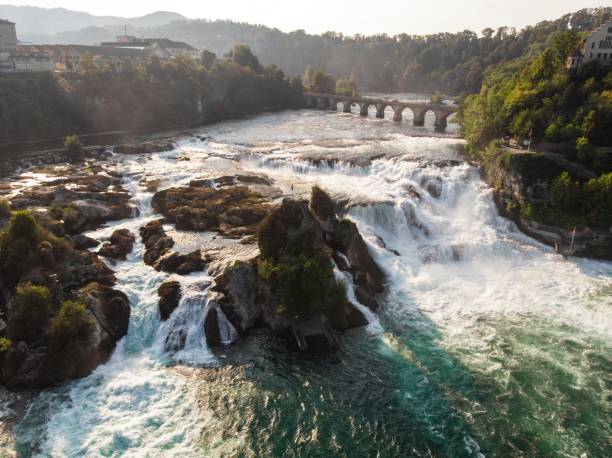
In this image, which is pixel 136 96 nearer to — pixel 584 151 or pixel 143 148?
pixel 143 148

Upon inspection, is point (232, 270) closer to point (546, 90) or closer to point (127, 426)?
point (127, 426)

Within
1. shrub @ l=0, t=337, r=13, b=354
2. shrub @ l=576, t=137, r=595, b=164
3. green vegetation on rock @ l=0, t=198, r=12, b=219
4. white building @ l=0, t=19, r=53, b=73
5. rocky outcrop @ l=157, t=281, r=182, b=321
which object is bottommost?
shrub @ l=0, t=337, r=13, b=354

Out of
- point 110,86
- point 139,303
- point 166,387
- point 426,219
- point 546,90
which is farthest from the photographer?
point 110,86

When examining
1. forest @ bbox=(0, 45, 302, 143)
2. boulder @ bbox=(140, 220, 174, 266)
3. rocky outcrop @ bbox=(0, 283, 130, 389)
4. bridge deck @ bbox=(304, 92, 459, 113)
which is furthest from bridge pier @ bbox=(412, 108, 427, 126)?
rocky outcrop @ bbox=(0, 283, 130, 389)

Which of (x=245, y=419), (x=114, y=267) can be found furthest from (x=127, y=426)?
(x=114, y=267)

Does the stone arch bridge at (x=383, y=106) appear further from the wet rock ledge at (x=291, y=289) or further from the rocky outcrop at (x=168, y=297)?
the rocky outcrop at (x=168, y=297)

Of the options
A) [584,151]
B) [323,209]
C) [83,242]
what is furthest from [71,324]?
[584,151]

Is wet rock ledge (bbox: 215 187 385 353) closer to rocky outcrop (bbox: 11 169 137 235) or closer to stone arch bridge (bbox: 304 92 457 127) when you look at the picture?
rocky outcrop (bbox: 11 169 137 235)
